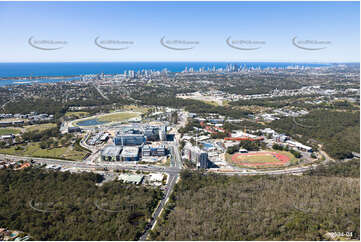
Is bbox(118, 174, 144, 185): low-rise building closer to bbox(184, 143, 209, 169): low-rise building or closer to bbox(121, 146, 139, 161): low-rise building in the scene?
bbox(121, 146, 139, 161): low-rise building

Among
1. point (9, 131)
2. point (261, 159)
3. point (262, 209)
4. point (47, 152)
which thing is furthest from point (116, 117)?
point (262, 209)

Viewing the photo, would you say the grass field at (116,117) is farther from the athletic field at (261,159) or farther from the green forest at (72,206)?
the athletic field at (261,159)

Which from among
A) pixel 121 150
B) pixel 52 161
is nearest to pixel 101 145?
pixel 121 150

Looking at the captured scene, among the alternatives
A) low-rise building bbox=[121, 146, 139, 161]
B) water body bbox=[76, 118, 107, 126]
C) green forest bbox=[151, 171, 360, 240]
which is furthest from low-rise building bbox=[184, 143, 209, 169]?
water body bbox=[76, 118, 107, 126]

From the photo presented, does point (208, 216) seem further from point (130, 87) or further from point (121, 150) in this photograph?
point (130, 87)

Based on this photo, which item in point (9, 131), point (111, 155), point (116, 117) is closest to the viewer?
point (111, 155)

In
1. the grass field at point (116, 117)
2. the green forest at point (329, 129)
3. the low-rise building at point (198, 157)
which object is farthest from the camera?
the grass field at point (116, 117)

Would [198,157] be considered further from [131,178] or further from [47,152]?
[47,152]

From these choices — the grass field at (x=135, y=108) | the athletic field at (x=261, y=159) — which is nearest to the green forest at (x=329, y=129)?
the athletic field at (x=261, y=159)
